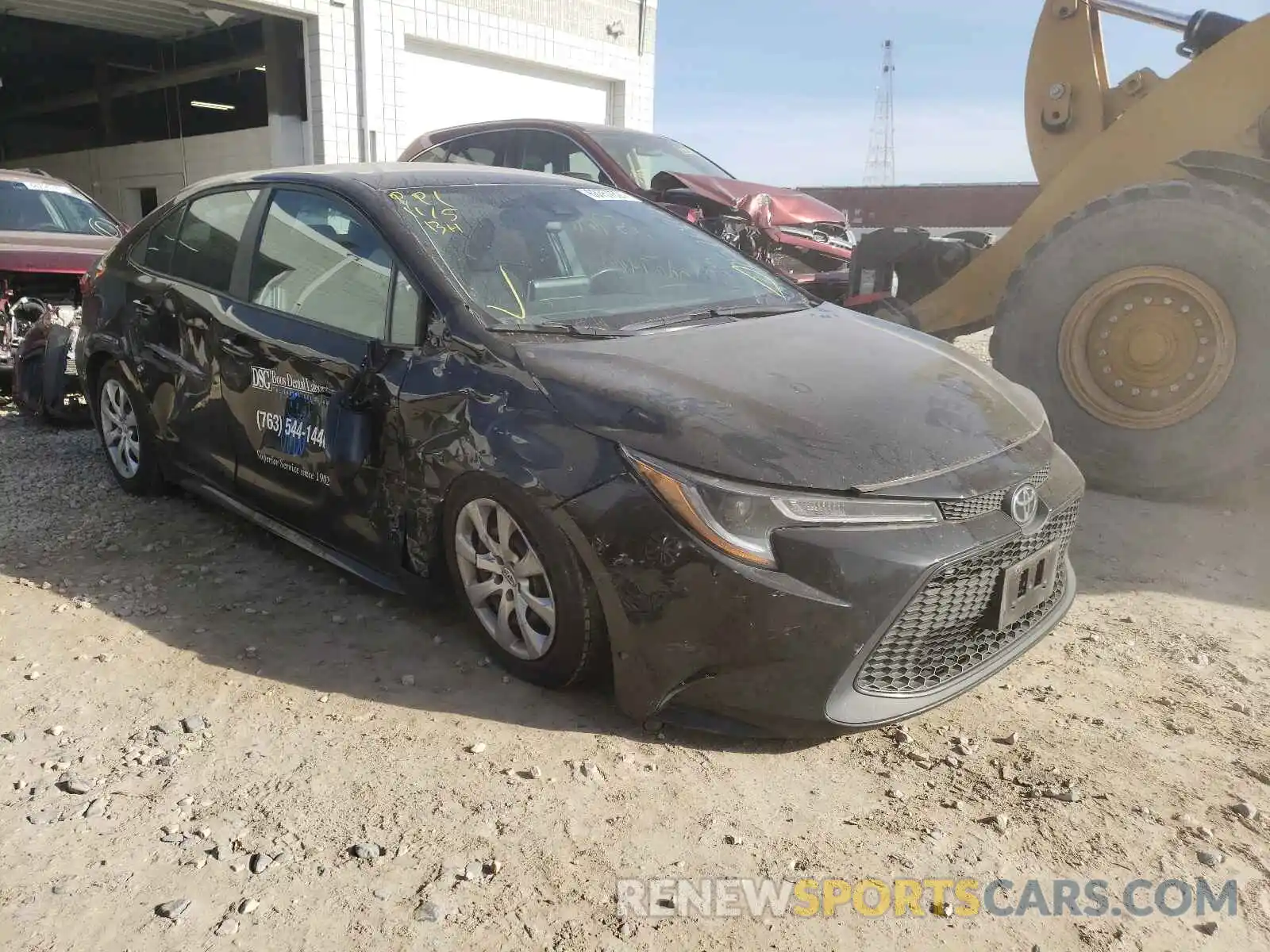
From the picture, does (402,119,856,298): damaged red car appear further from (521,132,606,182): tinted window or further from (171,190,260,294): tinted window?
(171,190,260,294): tinted window

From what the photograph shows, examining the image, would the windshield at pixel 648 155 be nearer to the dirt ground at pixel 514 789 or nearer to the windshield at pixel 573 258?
the windshield at pixel 573 258

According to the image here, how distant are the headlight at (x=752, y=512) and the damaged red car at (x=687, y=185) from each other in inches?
172

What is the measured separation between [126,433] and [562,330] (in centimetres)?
282

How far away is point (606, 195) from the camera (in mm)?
3910

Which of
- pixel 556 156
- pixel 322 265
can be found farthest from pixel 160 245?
pixel 556 156

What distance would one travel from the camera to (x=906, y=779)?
2.51 m

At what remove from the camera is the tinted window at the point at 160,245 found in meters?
4.36

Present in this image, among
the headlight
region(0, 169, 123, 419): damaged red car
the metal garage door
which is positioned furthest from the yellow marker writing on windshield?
the metal garage door

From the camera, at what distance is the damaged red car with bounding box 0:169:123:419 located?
19.2 ft

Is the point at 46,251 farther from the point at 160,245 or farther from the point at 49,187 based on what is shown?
the point at 160,245

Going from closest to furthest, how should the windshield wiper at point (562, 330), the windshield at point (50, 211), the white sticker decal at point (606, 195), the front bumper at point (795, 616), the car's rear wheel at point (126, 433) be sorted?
the front bumper at point (795, 616) < the windshield wiper at point (562, 330) < the white sticker decal at point (606, 195) < the car's rear wheel at point (126, 433) < the windshield at point (50, 211)

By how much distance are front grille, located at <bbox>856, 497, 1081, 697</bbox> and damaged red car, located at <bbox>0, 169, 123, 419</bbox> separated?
5.14 m

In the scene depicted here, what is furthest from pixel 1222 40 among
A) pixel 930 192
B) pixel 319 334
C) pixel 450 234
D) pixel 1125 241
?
pixel 930 192

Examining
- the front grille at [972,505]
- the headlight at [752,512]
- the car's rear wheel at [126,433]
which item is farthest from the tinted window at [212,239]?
the front grille at [972,505]
